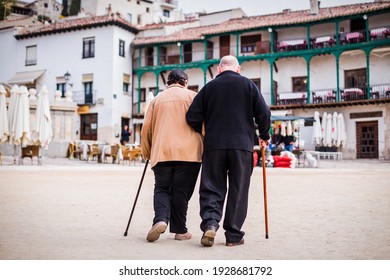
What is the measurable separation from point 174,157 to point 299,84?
73.1ft

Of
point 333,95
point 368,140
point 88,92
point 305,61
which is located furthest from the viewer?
point 88,92

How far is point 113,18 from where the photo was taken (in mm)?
27734

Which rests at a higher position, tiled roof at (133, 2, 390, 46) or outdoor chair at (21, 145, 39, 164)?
tiled roof at (133, 2, 390, 46)

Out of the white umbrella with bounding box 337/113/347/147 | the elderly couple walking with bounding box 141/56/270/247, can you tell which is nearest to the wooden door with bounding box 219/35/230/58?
the white umbrella with bounding box 337/113/347/147

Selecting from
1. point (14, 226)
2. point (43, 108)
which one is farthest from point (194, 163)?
point (43, 108)

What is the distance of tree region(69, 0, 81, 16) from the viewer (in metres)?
22.0

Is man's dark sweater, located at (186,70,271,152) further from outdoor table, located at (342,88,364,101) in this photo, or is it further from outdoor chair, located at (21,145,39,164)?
outdoor table, located at (342,88,364,101)

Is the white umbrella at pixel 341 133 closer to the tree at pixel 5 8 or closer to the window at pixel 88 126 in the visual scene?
the tree at pixel 5 8

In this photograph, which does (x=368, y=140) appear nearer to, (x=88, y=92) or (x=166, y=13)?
(x=88, y=92)

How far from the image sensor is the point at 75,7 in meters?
22.9

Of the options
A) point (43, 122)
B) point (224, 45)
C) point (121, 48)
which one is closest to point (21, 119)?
point (43, 122)

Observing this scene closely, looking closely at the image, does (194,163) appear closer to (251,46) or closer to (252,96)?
(252,96)

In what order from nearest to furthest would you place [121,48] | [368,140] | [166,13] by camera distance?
1. [368,140]
2. [121,48]
3. [166,13]

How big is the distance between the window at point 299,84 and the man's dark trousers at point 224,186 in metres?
21.4
